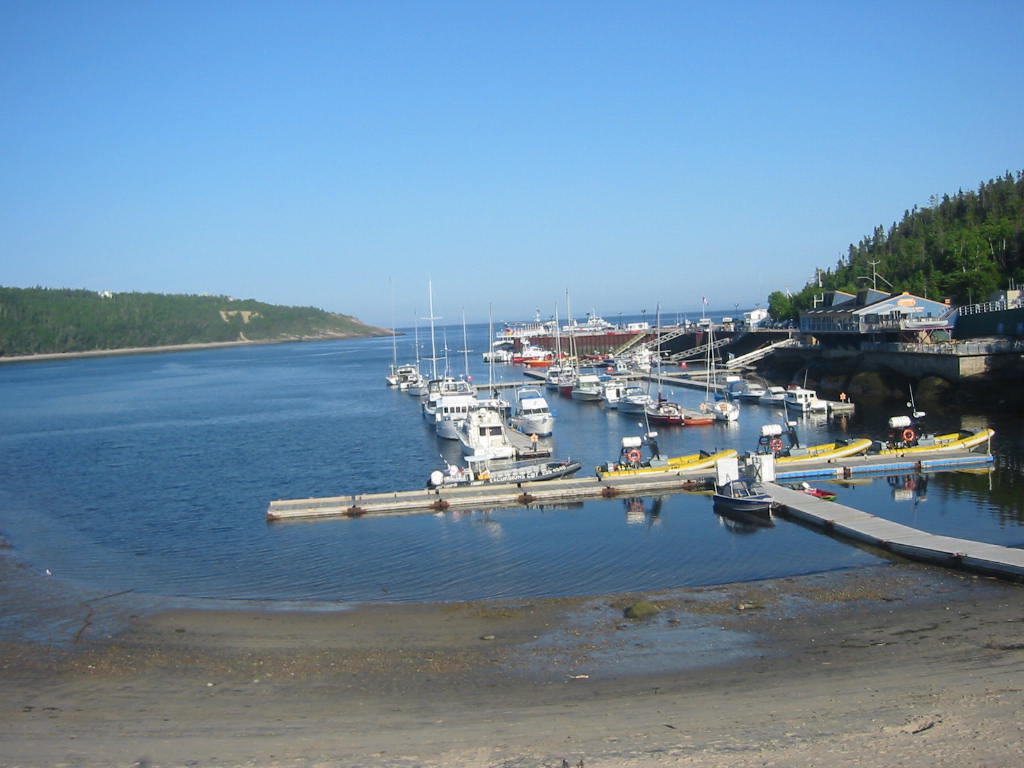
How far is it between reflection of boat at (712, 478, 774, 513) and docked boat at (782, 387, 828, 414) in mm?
25889

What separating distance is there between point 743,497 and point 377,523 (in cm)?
1209

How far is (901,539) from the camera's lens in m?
23.6

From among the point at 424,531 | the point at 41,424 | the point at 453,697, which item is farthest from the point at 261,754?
A: the point at 41,424

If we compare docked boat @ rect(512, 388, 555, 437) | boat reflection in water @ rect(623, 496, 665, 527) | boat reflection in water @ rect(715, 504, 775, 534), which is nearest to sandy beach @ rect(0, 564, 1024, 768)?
boat reflection in water @ rect(715, 504, 775, 534)

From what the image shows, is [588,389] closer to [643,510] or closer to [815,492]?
[643,510]

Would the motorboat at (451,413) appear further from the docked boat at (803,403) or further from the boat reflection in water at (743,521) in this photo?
the boat reflection in water at (743,521)

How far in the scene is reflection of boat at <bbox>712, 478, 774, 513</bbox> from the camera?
93.8 ft

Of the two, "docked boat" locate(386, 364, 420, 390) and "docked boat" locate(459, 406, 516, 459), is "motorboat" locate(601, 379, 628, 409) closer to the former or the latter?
"docked boat" locate(459, 406, 516, 459)

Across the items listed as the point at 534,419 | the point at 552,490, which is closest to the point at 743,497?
the point at 552,490

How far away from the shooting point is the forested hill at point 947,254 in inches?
3078

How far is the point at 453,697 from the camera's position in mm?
15383

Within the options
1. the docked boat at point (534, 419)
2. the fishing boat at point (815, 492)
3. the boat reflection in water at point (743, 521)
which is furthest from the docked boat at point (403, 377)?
the boat reflection in water at point (743, 521)

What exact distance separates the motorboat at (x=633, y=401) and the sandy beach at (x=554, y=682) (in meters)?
36.8

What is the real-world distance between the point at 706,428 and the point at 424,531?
2704 cm
